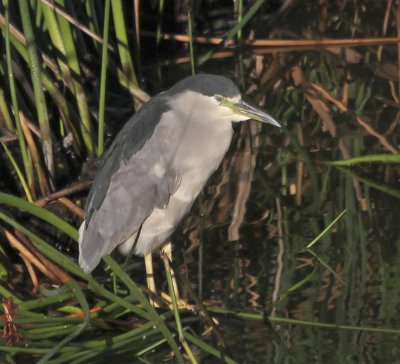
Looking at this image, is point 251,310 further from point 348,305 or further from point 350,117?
point 350,117

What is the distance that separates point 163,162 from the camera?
123 inches

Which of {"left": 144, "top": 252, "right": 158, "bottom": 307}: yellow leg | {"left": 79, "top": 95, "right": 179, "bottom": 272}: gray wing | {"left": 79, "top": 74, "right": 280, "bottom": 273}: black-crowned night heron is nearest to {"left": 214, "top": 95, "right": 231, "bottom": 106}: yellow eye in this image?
{"left": 79, "top": 74, "right": 280, "bottom": 273}: black-crowned night heron

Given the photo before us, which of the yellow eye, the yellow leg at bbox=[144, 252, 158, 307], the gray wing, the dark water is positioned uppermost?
the yellow eye

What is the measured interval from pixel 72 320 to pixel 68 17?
1.50m

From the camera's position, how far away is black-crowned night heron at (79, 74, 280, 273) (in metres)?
3.09

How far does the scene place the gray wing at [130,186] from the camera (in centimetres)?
310

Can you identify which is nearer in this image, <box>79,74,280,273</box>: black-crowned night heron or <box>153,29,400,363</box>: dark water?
<box>153,29,400,363</box>: dark water

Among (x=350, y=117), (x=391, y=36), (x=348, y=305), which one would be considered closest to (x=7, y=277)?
(x=348, y=305)

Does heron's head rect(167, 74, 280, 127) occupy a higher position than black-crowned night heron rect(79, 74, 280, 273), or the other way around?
heron's head rect(167, 74, 280, 127)

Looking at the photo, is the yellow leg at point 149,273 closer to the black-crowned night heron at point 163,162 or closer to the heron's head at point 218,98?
the black-crowned night heron at point 163,162

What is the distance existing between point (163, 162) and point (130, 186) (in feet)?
0.57

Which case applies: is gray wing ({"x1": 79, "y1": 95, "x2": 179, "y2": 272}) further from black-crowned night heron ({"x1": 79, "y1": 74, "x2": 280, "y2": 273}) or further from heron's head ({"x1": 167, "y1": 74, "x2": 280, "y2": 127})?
heron's head ({"x1": 167, "y1": 74, "x2": 280, "y2": 127})

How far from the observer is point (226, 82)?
3.07 meters

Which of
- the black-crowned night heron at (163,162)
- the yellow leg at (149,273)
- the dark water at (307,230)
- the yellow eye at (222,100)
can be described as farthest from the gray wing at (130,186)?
the dark water at (307,230)
